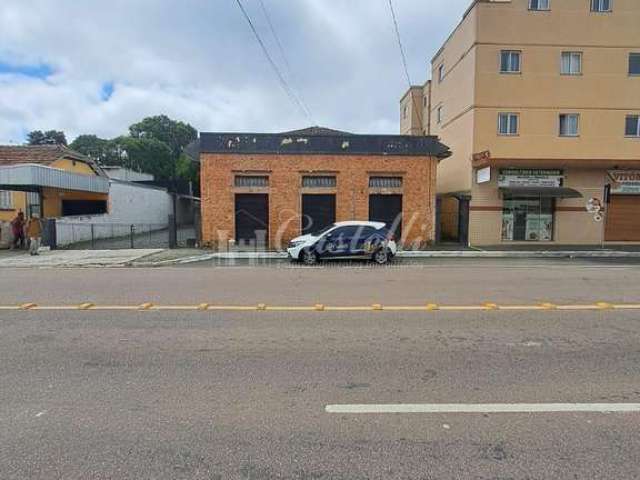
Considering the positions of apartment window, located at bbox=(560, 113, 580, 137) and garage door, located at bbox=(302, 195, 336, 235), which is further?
apartment window, located at bbox=(560, 113, 580, 137)

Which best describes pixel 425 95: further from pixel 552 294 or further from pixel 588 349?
pixel 588 349

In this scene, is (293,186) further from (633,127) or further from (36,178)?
(633,127)

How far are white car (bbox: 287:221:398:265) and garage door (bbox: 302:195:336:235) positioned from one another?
14.6ft

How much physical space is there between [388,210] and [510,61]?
31.5 feet

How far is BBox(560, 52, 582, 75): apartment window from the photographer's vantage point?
1972 cm

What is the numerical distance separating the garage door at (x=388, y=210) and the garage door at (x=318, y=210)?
5.97 ft

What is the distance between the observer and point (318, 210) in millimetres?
18797

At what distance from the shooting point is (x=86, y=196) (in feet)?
83.4

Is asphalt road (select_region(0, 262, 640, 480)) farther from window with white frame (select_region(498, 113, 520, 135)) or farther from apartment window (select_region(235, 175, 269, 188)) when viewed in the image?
window with white frame (select_region(498, 113, 520, 135))

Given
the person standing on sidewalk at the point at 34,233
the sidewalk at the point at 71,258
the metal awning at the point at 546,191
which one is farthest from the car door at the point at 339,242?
the person standing on sidewalk at the point at 34,233

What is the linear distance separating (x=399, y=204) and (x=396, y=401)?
1589 centimetres

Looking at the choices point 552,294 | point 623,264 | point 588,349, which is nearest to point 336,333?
point 588,349

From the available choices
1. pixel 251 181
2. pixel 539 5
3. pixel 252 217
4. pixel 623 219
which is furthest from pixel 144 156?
pixel 623 219

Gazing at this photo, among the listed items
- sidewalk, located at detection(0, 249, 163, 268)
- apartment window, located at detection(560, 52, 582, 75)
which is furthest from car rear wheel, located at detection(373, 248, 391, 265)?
apartment window, located at detection(560, 52, 582, 75)
